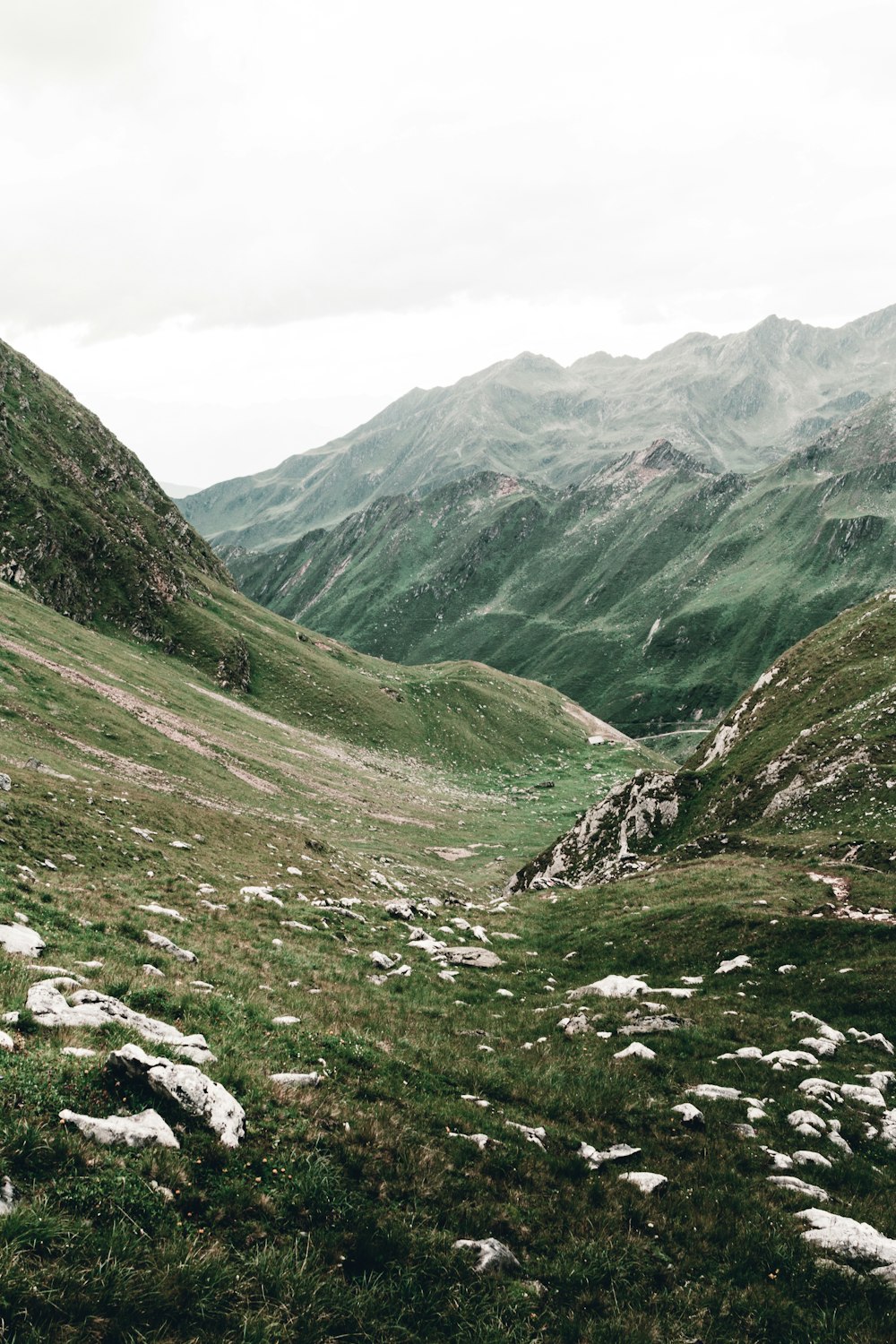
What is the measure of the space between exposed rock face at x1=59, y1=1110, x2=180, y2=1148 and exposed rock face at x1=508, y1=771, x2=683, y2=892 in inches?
1375

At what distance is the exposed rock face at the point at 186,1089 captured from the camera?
802 cm

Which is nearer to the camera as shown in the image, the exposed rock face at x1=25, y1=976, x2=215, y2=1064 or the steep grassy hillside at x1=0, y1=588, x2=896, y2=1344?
the steep grassy hillside at x1=0, y1=588, x2=896, y2=1344

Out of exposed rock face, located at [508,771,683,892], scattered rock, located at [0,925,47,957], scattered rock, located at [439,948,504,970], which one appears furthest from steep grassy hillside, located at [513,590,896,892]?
scattered rock, located at [0,925,47,957]

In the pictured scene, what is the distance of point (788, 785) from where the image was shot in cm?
3747

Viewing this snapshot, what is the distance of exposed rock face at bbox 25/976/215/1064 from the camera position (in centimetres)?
961

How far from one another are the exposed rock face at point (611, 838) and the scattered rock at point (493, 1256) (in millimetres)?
33200

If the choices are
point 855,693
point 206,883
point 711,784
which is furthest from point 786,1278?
point 855,693

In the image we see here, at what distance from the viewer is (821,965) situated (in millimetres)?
19828

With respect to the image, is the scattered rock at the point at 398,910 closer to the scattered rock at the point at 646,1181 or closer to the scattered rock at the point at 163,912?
the scattered rock at the point at 163,912

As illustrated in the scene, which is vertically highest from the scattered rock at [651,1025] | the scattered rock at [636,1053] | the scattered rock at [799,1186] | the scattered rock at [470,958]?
the scattered rock at [799,1186]

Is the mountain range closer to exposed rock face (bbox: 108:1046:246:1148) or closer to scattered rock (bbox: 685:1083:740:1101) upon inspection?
exposed rock face (bbox: 108:1046:246:1148)

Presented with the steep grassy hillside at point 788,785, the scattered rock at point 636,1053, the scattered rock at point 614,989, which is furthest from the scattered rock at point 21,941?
the steep grassy hillside at point 788,785

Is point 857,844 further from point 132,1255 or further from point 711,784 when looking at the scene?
point 132,1255

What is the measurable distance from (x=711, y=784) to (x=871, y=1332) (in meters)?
38.2
